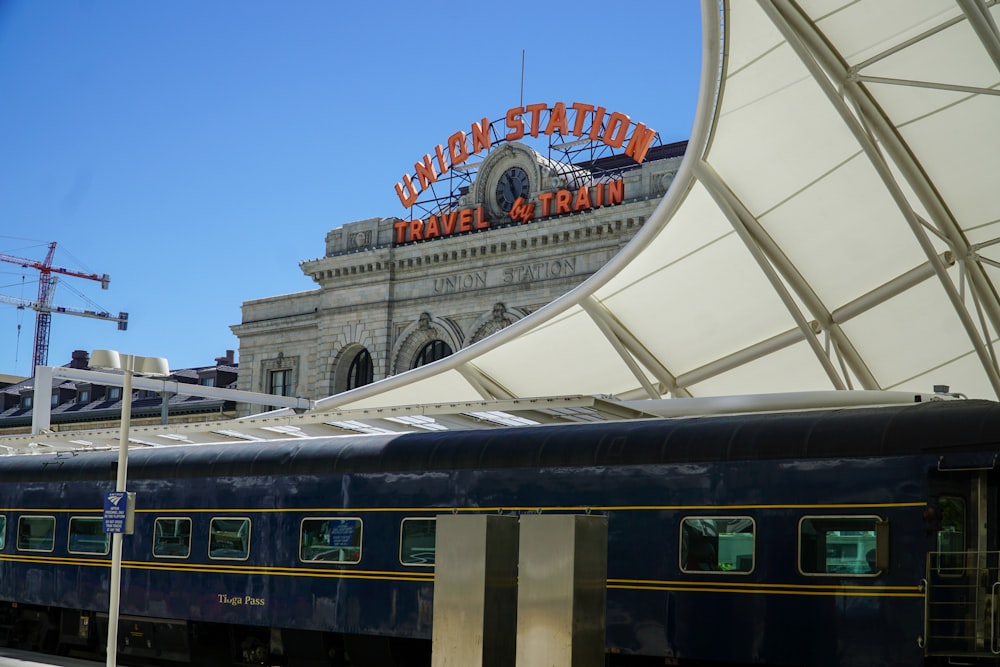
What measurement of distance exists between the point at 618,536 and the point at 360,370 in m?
49.1

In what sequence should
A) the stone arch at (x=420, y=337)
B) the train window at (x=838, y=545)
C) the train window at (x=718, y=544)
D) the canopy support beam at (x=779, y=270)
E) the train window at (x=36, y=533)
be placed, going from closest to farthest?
the train window at (x=838, y=545), the train window at (x=718, y=544), the train window at (x=36, y=533), the canopy support beam at (x=779, y=270), the stone arch at (x=420, y=337)

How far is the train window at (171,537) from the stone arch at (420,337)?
121 feet

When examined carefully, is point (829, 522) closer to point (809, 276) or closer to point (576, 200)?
point (809, 276)

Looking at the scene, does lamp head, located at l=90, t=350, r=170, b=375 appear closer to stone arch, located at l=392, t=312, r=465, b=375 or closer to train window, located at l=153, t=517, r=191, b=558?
train window, located at l=153, t=517, r=191, b=558

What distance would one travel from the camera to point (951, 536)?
43.6 feet

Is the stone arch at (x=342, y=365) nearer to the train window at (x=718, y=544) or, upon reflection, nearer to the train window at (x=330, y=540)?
the train window at (x=330, y=540)

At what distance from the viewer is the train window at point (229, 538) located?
769 inches

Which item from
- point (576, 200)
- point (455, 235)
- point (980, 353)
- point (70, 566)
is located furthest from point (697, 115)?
point (455, 235)

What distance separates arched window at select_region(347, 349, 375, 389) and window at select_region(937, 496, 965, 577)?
50.7m

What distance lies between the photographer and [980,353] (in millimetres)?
25297

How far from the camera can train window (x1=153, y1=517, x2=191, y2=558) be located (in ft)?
67.4

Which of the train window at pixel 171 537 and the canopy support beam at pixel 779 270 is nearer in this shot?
the train window at pixel 171 537

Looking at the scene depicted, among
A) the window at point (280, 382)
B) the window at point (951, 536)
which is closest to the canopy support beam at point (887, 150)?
the window at point (951, 536)

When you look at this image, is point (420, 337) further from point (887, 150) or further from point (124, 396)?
point (124, 396)
